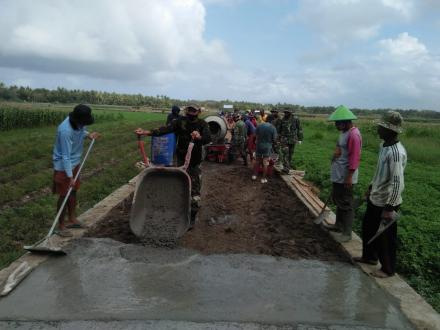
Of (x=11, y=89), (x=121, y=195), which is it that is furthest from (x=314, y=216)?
(x=11, y=89)

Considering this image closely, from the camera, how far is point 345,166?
6699mm

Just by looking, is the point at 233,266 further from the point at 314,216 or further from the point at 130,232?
the point at 314,216

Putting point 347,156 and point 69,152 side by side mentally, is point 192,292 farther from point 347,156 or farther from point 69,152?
point 347,156

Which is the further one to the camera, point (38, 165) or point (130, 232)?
point (38, 165)

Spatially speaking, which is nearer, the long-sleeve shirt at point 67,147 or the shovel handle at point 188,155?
the long-sleeve shirt at point 67,147

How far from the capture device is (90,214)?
761 centimetres

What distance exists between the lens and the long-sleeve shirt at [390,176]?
5.18 m

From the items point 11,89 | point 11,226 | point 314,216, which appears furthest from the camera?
point 11,89

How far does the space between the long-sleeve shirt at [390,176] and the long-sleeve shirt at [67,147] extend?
4112mm

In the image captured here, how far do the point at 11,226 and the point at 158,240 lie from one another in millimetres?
2908

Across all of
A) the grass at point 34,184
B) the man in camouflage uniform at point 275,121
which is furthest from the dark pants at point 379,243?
the man in camouflage uniform at point 275,121

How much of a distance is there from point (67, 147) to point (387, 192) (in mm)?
4271

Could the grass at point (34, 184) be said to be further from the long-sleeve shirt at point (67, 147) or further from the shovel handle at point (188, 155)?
the shovel handle at point (188, 155)

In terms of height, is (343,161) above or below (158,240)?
above
